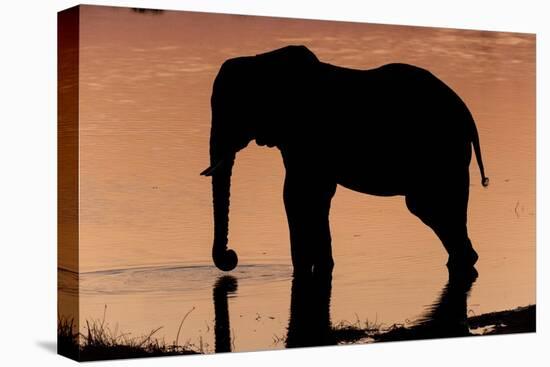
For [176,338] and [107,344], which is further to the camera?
[176,338]

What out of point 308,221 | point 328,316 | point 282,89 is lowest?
point 328,316

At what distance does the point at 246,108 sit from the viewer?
8594 millimetres

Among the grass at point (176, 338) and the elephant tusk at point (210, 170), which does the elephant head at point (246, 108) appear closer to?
the elephant tusk at point (210, 170)

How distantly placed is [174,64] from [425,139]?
180cm

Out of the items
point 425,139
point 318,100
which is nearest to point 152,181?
point 318,100

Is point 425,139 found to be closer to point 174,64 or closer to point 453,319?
point 453,319

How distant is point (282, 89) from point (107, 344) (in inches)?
75.7

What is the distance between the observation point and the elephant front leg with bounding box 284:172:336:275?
28.2ft

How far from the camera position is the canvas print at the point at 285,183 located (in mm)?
8008

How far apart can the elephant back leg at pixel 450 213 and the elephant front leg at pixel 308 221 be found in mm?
624

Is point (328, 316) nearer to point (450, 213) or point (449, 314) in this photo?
point (449, 314)

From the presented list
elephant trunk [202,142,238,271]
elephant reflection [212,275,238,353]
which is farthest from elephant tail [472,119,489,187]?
elephant reflection [212,275,238,353]

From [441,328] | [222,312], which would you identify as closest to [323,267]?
[222,312]

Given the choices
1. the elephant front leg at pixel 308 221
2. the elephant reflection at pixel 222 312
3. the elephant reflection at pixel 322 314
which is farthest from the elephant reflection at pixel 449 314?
the elephant reflection at pixel 222 312
